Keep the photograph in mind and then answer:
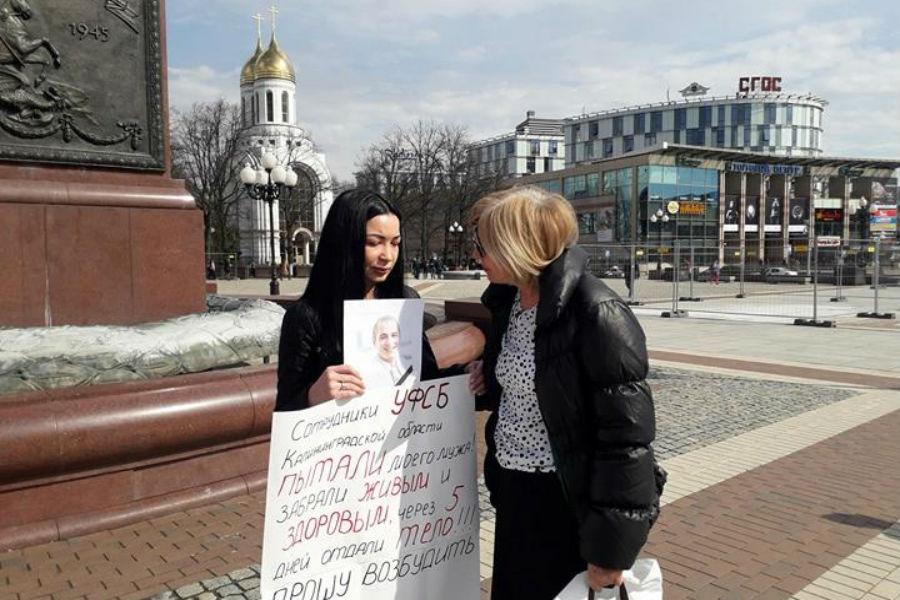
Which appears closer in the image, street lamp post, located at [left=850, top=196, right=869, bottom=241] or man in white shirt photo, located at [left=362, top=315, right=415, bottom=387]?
man in white shirt photo, located at [left=362, top=315, right=415, bottom=387]

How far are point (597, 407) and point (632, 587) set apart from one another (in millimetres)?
603

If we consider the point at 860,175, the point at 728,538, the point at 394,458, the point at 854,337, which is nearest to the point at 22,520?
the point at 394,458

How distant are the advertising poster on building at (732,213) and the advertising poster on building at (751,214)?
112cm

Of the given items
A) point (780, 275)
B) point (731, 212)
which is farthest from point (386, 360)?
point (731, 212)

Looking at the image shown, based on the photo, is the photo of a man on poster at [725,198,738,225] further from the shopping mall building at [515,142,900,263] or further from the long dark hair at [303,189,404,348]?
the long dark hair at [303,189,404,348]

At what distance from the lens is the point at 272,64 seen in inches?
2931

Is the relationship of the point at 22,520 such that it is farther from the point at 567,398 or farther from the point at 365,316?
the point at 567,398

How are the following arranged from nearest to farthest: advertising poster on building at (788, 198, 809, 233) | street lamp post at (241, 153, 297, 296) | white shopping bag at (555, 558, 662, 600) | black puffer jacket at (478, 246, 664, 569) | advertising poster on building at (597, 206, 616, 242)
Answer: black puffer jacket at (478, 246, 664, 569) < white shopping bag at (555, 558, 662, 600) < street lamp post at (241, 153, 297, 296) < advertising poster on building at (597, 206, 616, 242) < advertising poster on building at (788, 198, 809, 233)

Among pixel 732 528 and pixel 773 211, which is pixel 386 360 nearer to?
pixel 732 528

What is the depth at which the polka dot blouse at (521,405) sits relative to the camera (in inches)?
88.7

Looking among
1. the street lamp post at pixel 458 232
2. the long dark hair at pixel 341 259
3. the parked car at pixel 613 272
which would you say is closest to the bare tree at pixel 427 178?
the street lamp post at pixel 458 232

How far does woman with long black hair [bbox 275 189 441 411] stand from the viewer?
2385mm

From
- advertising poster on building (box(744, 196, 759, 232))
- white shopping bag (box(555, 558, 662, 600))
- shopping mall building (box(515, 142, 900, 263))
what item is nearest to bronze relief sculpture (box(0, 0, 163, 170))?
white shopping bag (box(555, 558, 662, 600))

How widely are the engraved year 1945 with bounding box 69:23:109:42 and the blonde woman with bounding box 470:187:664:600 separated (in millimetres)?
5989
